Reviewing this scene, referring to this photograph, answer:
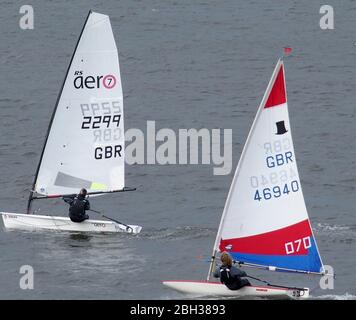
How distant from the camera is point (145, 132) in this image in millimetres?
73000

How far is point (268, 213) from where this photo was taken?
42094 mm

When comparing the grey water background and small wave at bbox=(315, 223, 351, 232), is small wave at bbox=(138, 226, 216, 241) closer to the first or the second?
the grey water background

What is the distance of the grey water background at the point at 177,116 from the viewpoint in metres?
49.2

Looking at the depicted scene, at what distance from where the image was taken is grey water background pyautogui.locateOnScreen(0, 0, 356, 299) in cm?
4919

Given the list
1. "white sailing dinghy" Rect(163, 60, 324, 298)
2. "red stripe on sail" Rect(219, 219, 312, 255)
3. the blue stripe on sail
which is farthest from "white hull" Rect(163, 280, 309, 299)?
"red stripe on sail" Rect(219, 219, 312, 255)

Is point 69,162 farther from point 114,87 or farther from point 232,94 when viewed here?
point 232,94

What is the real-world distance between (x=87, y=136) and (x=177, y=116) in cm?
2202

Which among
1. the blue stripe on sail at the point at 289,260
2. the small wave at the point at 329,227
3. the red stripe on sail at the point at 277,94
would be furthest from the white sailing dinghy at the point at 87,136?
the red stripe on sail at the point at 277,94

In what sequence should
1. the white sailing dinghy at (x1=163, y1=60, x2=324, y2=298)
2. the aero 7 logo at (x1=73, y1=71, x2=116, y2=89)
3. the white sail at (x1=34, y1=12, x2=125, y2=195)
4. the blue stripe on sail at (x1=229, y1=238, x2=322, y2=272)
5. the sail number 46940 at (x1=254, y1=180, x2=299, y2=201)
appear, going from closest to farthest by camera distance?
the white sailing dinghy at (x1=163, y1=60, x2=324, y2=298)
the sail number 46940 at (x1=254, y1=180, x2=299, y2=201)
the blue stripe on sail at (x1=229, y1=238, x2=322, y2=272)
the white sail at (x1=34, y1=12, x2=125, y2=195)
the aero 7 logo at (x1=73, y1=71, x2=116, y2=89)

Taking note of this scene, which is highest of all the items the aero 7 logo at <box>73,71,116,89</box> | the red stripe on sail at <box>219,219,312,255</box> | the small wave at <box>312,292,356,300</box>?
the aero 7 logo at <box>73,71,116,89</box>

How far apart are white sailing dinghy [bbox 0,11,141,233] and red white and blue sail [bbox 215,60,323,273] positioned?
489 inches

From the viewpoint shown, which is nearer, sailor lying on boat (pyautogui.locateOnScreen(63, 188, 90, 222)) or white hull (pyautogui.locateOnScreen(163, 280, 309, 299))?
white hull (pyautogui.locateOnScreen(163, 280, 309, 299))

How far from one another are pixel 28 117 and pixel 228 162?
16.2m
